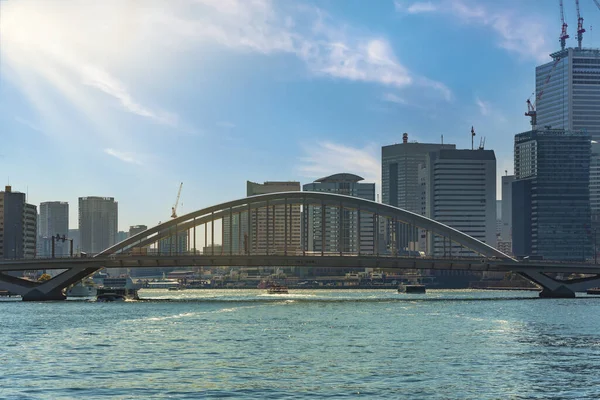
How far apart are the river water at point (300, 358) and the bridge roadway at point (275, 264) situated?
44.4 m

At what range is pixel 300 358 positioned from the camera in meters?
63.1

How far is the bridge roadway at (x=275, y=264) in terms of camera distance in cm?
15188

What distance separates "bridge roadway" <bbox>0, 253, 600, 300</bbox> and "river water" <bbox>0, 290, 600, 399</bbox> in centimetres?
4437

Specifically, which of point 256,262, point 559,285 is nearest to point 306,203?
point 256,262

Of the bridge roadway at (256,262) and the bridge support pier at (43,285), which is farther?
the bridge support pier at (43,285)

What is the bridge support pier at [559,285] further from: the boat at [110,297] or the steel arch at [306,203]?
the boat at [110,297]

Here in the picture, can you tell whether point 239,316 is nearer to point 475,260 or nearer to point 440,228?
point 475,260

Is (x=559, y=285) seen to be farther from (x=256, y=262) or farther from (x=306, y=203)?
(x=256, y=262)

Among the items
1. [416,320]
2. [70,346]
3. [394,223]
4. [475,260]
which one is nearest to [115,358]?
[70,346]

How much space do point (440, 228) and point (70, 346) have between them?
11381 cm

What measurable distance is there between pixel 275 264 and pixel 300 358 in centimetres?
8498

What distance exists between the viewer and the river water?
48.8m

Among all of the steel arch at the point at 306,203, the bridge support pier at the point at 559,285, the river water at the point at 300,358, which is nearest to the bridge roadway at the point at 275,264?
the bridge support pier at the point at 559,285

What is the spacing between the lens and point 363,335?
3236 inches
